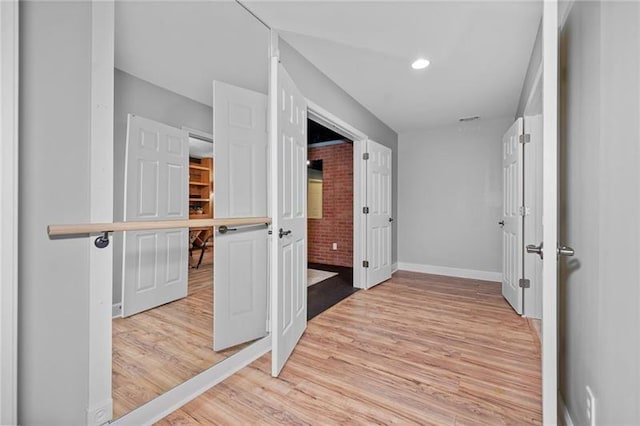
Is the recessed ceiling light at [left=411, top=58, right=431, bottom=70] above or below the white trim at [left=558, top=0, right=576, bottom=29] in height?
above

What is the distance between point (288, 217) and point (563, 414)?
74.3 inches

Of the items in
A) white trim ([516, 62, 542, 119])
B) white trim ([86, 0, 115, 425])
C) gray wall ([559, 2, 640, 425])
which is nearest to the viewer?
gray wall ([559, 2, 640, 425])

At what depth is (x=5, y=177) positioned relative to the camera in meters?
0.99

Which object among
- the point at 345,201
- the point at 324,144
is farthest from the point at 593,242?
the point at 324,144

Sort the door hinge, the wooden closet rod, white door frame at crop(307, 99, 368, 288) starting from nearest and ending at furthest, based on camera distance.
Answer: the wooden closet rod
the door hinge
white door frame at crop(307, 99, 368, 288)

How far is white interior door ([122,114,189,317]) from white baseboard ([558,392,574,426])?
2045 mm

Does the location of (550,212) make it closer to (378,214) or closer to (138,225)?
(138,225)

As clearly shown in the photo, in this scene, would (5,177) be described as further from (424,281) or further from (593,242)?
(424,281)

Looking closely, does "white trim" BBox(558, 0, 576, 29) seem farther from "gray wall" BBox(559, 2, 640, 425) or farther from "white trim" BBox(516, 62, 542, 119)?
"white trim" BBox(516, 62, 542, 119)

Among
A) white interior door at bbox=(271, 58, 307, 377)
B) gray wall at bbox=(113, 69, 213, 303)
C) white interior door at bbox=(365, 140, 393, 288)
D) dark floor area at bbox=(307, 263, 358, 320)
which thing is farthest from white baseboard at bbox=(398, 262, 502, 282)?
gray wall at bbox=(113, 69, 213, 303)

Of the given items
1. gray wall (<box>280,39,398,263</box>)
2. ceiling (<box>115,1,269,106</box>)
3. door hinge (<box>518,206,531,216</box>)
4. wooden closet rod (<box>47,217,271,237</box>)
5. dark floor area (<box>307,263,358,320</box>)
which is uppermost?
gray wall (<box>280,39,398,263</box>)

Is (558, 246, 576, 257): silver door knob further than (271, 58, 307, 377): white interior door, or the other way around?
(271, 58, 307, 377): white interior door

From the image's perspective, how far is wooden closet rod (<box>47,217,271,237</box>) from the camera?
112 centimetres

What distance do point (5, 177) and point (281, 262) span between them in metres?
1.35
